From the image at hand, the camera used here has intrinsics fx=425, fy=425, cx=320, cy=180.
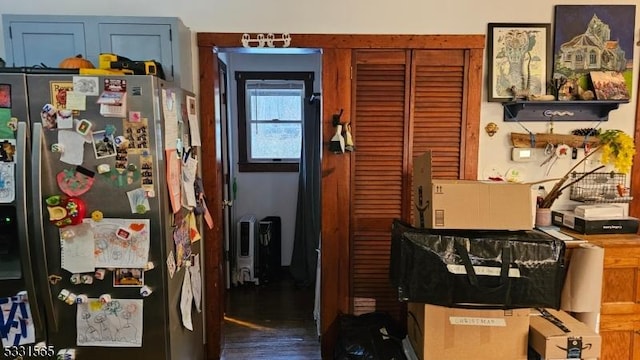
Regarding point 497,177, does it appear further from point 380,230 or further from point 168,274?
point 168,274

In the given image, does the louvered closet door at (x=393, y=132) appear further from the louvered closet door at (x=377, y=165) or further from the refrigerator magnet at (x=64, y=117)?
the refrigerator magnet at (x=64, y=117)

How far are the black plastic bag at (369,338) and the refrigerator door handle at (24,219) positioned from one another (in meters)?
1.47

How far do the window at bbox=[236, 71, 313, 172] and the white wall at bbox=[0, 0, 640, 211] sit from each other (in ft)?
5.05

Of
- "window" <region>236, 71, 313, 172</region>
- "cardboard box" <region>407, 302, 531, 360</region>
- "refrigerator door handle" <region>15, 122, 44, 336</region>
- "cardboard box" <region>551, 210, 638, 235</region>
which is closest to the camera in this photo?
"refrigerator door handle" <region>15, 122, 44, 336</region>

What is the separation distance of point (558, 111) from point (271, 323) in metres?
2.41

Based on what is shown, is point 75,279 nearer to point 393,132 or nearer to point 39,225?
point 39,225

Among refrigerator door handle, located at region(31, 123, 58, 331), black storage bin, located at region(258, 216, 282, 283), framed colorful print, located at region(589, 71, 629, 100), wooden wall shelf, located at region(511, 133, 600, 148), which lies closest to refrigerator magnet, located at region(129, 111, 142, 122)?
refrigerator door handle, located at region(31, 123, 58, 331)

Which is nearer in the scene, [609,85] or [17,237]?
[17,237]

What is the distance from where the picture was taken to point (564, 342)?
184 centimetres

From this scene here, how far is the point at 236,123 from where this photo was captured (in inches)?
158

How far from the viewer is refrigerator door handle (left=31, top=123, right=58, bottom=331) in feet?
5.54

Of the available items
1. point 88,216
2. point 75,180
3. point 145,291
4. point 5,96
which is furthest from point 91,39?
point 145,291

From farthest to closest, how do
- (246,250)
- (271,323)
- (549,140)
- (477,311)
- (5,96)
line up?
(246,250) → (271,323) → (549,140) → (477,311) → (5,96)

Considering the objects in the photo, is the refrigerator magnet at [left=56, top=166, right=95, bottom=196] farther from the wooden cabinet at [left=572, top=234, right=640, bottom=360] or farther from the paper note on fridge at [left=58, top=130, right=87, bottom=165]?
the wooden cabinet at [left=572, top=234, right=640, bottom=360]
